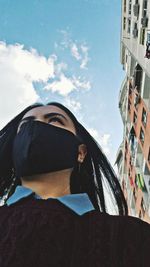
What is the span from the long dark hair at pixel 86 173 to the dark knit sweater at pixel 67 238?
0.60 meters

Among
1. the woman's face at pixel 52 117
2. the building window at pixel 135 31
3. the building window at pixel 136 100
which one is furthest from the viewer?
the building window at pixel 136 100

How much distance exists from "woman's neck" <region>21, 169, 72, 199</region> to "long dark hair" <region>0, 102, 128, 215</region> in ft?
0.92

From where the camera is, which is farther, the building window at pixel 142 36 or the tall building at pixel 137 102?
the tall building at pixel 137 102

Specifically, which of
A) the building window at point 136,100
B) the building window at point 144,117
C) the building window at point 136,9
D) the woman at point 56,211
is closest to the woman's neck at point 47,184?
the woman at point 56,211

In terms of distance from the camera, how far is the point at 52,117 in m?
2.21

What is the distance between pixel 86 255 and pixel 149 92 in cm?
1795

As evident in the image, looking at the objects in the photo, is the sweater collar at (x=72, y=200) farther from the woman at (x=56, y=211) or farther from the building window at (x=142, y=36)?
the building window at (x=142, y=36)

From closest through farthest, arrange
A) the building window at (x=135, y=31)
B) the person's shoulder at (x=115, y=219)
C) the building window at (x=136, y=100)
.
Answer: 1. the person's shoulder at (x=115, y=219)
2. the building window at (x=135, y=31)
3. the building window at (x=136, y=100)

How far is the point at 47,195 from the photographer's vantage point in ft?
6.01

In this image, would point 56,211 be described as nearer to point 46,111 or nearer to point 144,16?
point 46,111

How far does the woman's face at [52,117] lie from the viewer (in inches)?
85.7

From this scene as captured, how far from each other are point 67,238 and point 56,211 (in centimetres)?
15

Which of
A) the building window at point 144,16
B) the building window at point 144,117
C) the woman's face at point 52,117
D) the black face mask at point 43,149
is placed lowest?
the building window at point 144,117

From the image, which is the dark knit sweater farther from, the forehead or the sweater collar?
the forehead
